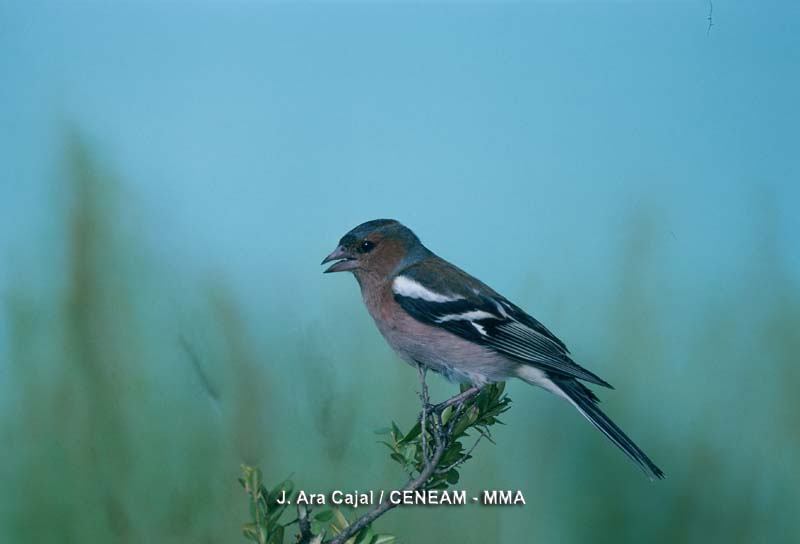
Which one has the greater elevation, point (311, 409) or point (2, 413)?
point (311, 409)

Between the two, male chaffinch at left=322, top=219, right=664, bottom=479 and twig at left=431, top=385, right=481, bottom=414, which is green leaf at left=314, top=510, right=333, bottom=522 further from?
male chaffinch at left=322, top=219, right=664, bottom=479

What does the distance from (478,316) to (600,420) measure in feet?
1.18

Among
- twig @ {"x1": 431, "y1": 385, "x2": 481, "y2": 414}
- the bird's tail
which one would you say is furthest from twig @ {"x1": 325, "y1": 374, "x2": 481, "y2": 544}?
the bird's tail

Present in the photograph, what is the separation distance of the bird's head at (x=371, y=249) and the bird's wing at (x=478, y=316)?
0.05m

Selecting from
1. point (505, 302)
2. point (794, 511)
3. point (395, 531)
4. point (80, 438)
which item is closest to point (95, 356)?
point (80, 438)

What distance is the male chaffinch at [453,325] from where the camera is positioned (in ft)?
5.56

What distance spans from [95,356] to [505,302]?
1078mm

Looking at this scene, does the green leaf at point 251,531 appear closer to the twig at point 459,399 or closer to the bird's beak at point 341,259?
the twig at point 459,399

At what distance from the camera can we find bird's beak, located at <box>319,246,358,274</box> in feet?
5.84

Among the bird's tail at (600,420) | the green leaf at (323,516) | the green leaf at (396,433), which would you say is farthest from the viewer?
the bird's tail at (600,420)

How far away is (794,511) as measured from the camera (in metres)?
2.05

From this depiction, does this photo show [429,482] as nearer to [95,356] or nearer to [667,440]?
[667,440]

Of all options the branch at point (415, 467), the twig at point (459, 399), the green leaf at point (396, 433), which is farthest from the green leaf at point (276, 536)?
the twig at point (459, 399)

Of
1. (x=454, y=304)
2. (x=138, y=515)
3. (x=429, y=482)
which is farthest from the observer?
(x=138, y=515)
